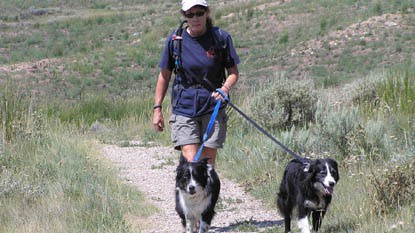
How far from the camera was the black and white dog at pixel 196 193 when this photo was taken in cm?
647

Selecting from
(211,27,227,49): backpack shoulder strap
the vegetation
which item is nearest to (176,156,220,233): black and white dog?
the vegetation

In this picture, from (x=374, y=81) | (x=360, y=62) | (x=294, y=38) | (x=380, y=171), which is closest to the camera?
(x=380, y=171)

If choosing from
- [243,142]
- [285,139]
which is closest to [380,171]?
[285,139]

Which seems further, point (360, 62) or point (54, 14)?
point (54, 14)

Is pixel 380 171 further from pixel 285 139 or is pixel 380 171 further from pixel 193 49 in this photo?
pixel 285 139

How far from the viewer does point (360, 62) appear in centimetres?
2486

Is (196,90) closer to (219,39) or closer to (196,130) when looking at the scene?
(196,130)

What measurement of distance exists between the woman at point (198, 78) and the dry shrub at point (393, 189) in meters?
1.50

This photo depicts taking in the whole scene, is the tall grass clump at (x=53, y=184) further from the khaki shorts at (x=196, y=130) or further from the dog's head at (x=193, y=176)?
the khaki shorts at (x=196, y=130)

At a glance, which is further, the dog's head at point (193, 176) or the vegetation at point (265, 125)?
the vegetation at point (265, 125)

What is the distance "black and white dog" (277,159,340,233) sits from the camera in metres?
6.28

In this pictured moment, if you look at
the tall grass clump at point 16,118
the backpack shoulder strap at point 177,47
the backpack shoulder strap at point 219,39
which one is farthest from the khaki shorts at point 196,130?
the tall grass clump at point 16,118

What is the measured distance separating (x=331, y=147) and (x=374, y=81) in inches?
189

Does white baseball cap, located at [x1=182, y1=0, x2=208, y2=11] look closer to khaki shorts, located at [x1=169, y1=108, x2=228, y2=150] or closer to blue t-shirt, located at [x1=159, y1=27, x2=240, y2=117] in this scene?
blue t-shirt, located at [x1=159, y1=27, x2=240, y2=117]
